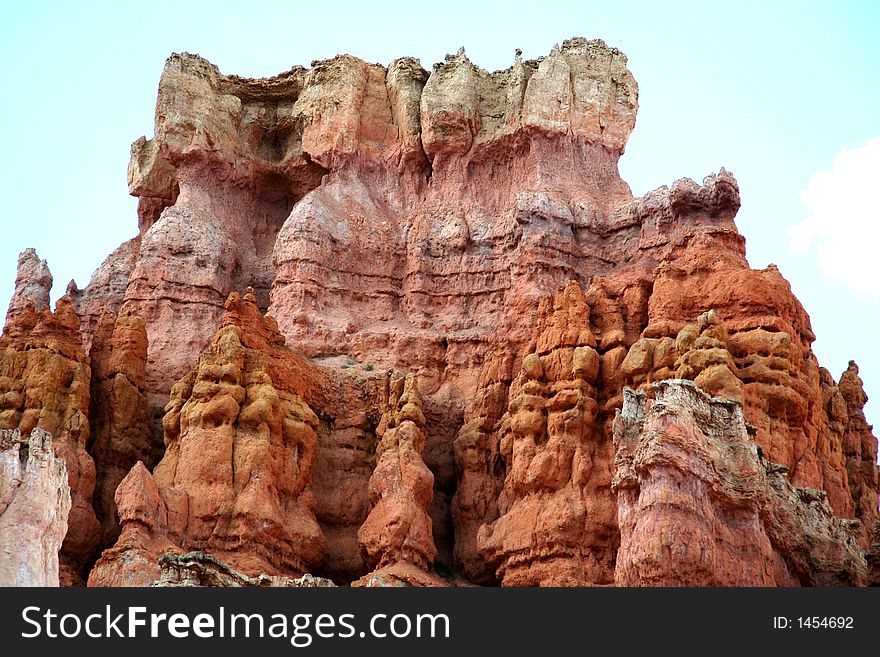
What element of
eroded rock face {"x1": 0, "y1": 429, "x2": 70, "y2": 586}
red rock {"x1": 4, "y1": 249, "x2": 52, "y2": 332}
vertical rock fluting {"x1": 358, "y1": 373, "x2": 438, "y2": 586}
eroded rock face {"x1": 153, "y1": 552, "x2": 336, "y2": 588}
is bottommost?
eroded rock face {"x1": 0, "y1": 429, "x2": 70, "y2": 586}

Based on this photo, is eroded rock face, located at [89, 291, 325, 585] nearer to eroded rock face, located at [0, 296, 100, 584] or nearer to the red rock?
eroded rock face, located at [0, 296, 100, 584]

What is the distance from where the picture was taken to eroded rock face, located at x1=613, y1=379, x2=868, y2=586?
45188 mm

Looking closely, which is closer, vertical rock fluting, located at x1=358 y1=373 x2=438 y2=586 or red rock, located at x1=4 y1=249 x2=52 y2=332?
vertical rock fluting, located at x1=358 y1=373 x2=438 y2=586

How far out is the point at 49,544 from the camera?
40000 millimetres

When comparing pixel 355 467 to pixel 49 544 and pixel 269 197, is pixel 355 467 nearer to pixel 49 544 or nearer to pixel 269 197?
pixel 269 197

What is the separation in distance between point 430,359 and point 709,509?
19.8m

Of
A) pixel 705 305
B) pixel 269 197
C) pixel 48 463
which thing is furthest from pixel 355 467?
pixel 48 463

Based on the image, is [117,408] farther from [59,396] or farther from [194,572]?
[194,572]

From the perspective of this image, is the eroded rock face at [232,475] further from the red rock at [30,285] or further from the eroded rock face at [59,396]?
the red rock at [30,285]

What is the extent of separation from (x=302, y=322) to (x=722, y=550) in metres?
23.2

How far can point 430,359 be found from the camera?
6488 centimetres

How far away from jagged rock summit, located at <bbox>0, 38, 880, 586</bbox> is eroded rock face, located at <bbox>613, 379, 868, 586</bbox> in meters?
0.08

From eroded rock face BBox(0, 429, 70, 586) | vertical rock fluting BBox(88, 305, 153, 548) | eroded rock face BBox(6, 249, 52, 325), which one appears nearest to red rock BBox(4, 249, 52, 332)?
eroded rock face BBox(6, 249, 52, 325)

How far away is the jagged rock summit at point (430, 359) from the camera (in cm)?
5106
